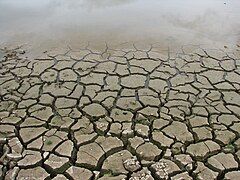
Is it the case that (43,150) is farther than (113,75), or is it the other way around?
(113,75)

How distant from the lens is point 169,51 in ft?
18.7

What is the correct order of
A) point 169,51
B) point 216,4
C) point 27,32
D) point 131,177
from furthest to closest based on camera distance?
point 216,4, point 27,32, point 169,51, point 131,177

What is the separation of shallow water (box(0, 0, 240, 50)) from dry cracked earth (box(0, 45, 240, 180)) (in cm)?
51

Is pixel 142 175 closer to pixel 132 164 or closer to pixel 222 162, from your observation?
pixel 132 164

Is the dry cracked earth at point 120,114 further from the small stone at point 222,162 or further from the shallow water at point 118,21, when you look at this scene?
the shallow water at point 118,21

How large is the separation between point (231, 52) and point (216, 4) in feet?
7.87

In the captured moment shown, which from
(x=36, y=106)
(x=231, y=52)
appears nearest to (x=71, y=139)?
(x=36, y=106)

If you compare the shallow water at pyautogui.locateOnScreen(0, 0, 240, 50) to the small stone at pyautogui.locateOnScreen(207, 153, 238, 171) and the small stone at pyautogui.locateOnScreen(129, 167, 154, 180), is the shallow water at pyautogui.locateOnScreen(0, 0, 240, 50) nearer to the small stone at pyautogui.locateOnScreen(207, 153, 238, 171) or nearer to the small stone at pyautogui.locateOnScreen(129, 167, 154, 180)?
the small stone at pyautogui.locateOnScreen(207, 153, 238, 171)

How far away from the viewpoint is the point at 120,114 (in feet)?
13.6

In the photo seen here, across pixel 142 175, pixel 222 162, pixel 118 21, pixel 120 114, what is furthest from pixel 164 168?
pixel 118 21

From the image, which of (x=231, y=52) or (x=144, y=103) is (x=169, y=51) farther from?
(x=144, y=103)

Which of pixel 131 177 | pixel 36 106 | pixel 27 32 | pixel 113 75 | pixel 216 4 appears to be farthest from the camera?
pixel 216 4

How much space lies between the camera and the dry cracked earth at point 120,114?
344cm

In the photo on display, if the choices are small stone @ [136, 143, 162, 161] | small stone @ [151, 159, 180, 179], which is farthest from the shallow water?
small stone @ [151, 159, 180, 179]
